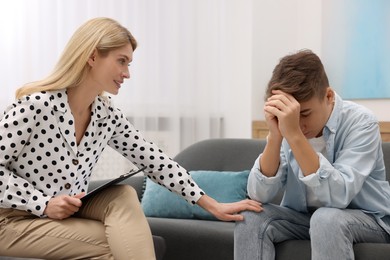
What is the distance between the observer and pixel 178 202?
3.22 m

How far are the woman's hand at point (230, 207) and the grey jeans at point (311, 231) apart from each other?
21 mm

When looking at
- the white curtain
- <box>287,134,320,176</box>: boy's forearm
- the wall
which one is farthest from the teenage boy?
the wall

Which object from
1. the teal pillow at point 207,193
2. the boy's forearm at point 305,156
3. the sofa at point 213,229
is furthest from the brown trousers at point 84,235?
the teal pillow at point 207,193

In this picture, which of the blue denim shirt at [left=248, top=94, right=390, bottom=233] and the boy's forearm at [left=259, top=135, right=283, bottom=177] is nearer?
the blue denim shirt at [left=248, top=94, right=390, bottom=233]

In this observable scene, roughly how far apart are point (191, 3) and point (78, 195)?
2.65 metres

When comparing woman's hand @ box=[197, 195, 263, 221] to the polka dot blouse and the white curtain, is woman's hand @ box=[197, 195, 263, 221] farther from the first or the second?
the white curtain

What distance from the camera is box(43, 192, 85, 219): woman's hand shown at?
2160 mm

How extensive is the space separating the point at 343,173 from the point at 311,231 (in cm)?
21

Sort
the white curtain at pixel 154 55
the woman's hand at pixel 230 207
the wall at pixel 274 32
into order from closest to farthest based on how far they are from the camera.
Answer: the woman's hand at pixel 230 207 → the white curtain at pixel 154 55 → the wall at pixel 274 32

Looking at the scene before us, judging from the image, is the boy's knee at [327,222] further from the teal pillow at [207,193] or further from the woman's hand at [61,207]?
the teal pillow at [207,193]

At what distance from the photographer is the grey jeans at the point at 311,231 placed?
2000 mm

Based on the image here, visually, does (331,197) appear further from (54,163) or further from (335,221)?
(54,163)

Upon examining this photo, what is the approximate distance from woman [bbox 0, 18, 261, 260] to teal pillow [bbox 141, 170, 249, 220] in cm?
67

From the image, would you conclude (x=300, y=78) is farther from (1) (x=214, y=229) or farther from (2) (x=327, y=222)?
(1) (x=214, y=229)
